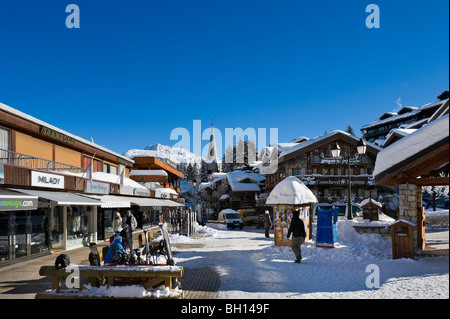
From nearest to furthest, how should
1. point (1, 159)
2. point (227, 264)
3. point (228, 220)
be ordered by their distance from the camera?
point (227, 264) → point (1, 159) → point (228, 220)

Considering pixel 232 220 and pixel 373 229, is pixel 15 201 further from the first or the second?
pixel 232 220

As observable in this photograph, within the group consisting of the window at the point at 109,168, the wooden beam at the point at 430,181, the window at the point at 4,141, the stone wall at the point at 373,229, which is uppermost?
→ the window at the point at 4,141

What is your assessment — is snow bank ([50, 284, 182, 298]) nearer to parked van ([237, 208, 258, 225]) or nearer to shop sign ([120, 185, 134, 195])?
A: shop sign ([120, 185, 134, 195])

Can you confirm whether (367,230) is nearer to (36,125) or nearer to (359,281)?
(359,281)

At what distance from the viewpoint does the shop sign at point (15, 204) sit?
377 inches

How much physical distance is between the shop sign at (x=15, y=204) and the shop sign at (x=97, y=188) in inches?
219

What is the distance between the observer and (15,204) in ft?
32.9

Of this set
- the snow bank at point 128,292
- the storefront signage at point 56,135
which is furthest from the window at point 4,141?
the snow bank at point 128,292

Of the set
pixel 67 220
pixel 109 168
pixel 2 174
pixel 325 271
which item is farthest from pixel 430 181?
pixel 109 168

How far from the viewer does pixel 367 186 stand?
40.1m

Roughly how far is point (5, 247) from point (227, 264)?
7.63 meters

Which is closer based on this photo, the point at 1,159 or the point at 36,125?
the point at 1,159

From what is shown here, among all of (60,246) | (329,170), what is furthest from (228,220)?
(60,246)

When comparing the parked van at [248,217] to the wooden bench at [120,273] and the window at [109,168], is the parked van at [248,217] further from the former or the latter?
the wooden bench at [120,273]
